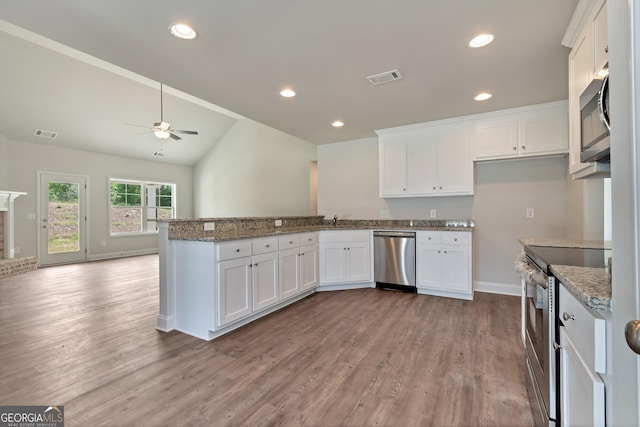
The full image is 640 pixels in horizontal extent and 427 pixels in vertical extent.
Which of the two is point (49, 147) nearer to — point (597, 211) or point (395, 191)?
point (395, 191)

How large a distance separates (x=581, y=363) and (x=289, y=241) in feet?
9.23

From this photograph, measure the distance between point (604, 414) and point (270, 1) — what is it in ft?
7.52

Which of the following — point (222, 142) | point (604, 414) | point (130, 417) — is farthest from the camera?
point (222, 142)

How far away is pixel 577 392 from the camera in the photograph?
0.97 meters

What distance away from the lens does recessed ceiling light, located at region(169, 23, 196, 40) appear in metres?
1.91

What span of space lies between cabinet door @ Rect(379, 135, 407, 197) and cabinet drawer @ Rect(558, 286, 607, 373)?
3127mm

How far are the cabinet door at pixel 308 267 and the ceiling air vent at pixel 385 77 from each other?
6.90 ft

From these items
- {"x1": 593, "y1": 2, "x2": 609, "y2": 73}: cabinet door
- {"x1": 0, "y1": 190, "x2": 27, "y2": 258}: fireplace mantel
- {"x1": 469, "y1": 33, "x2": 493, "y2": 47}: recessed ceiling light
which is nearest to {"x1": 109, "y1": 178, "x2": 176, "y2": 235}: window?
{"x1": 0, "y1": 190, "x2": 27, "y2": 258}: fireplace mantel

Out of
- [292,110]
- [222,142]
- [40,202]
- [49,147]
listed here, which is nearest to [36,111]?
[49,147]

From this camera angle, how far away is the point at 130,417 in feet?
5.26

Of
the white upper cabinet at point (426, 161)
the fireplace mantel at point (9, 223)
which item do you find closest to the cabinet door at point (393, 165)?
the white upper cabinet at point (426, 161)

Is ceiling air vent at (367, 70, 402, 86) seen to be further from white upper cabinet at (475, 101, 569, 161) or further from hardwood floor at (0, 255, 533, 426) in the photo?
hardwood floor at (0, 255, 533, 426)

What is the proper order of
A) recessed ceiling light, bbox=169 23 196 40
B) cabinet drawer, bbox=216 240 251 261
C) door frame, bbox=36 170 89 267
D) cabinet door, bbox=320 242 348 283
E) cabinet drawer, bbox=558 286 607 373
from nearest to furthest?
cabinet drawer, bbox=558 286 607 373
recessed ceiling light, bbox=169 23 196 40
cabinet drawer, bbox=216 240 251 261
cabinet door, bbox=320 242 348 283
door frame, bbox=36 170 89 267

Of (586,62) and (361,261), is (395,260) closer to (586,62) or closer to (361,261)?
(361,261)
